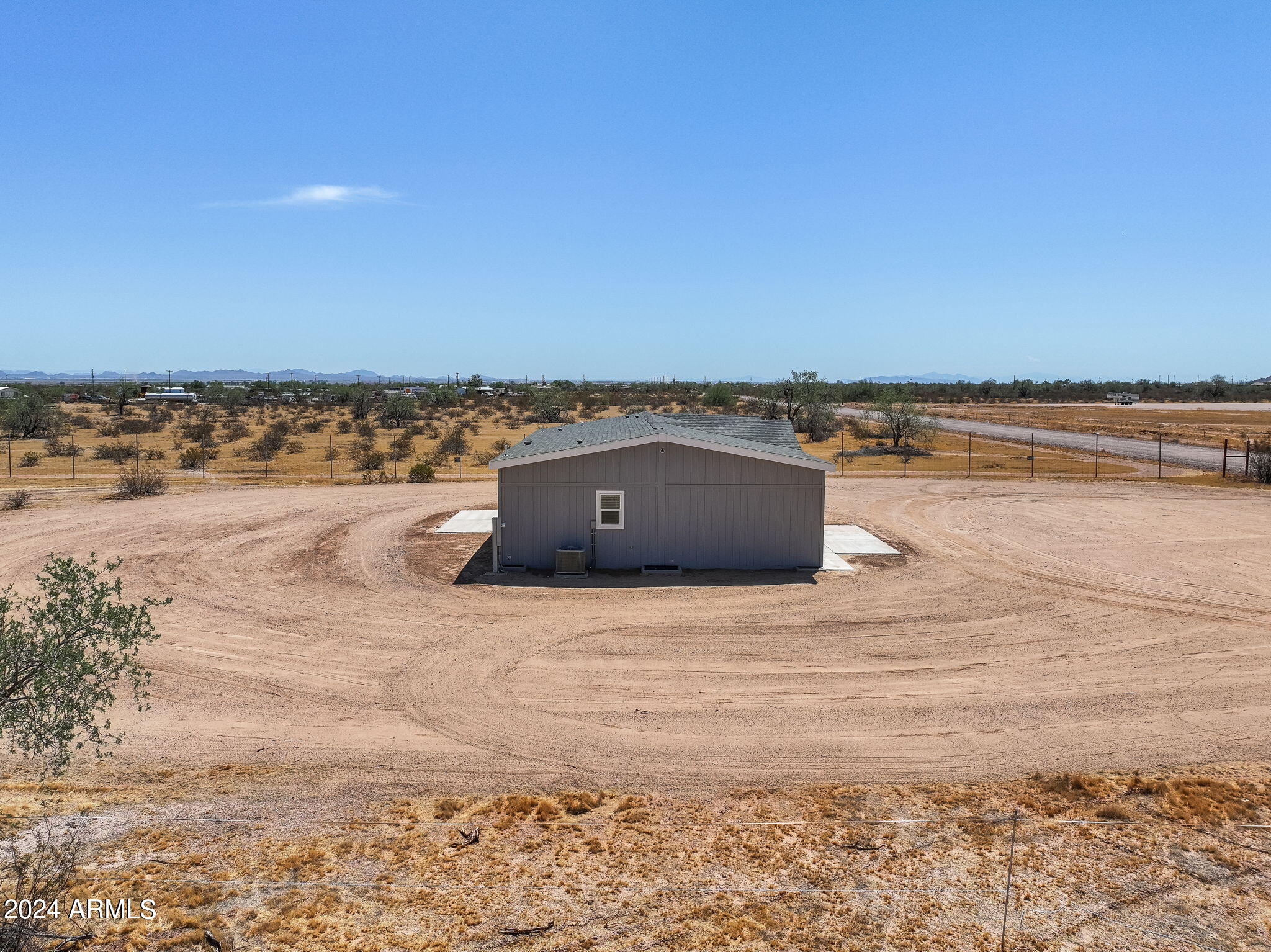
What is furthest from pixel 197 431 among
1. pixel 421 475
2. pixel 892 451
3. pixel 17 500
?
pixel 892 451

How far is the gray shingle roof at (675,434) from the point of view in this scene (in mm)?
18672

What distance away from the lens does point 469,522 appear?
24.0m

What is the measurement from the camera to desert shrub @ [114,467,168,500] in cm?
2792

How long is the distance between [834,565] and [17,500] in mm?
24975

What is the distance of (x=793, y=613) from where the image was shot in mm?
15258

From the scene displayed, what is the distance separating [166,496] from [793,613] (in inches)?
919

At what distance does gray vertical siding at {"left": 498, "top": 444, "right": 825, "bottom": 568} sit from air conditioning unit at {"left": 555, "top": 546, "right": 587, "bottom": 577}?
0.52 meters

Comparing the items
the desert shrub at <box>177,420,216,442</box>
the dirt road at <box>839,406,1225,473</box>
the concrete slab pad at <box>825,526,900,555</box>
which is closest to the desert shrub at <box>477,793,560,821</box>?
the concrete slab pad at <box>825,526,900,555</box>

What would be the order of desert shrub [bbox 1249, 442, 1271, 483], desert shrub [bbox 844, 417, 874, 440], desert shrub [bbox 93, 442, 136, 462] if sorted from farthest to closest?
desert shrub [bbox 844, 417, 874, 440], desert shrub [bbox 93, 442, 136, 462], desert shrub [bbox 1249, 442, 1271, 483]

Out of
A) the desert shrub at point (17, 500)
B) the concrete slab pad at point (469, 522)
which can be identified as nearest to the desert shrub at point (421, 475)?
the concrete slab pad at point (469, 522)

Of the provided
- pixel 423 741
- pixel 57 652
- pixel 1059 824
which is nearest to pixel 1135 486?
pixel 1059 824

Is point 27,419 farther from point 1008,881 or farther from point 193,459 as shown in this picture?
point 1008,881

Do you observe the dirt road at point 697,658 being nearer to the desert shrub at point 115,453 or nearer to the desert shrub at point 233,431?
the desert shrub at point 115,453

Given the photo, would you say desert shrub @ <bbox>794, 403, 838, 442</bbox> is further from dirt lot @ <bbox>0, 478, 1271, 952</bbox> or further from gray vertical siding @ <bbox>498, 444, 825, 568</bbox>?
dirt lot @ <bbox>0, 478, 1271, 952</bbox>
